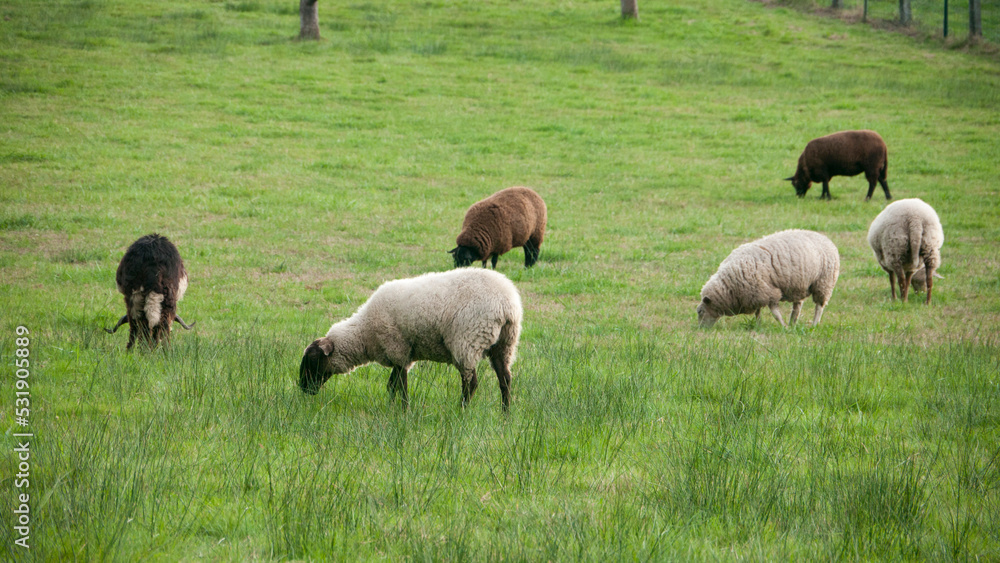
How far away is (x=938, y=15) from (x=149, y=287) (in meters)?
45.1

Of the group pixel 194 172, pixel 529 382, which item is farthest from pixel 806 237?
pixel 194 172

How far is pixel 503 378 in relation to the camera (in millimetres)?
5984

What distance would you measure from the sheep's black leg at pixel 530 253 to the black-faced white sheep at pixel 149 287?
7302mm

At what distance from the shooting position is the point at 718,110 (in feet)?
86.5

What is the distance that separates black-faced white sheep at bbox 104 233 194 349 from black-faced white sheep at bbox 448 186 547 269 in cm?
544

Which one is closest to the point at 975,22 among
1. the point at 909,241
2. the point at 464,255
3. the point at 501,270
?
the point at 909,241

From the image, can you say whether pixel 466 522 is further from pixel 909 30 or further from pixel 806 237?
pixel 909 30

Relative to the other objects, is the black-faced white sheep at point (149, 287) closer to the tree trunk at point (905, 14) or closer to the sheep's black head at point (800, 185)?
the sheep's black head at point (800, 185)

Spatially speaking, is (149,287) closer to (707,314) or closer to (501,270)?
(707,314)

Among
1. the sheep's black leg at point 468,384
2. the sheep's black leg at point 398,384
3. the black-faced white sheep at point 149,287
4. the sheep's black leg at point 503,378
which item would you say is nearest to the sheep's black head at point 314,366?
the sheep's black leg at point 398,384

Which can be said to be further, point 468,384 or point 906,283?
point 906,283

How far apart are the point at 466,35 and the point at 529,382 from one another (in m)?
29.5

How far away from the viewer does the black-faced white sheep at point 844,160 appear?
61.6ft

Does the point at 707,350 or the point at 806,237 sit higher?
the point at 806,237
